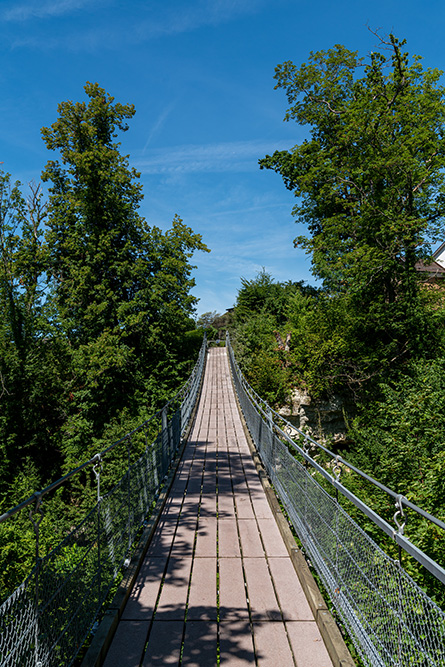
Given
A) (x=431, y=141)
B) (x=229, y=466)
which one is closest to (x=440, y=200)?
(x=431, y=141)

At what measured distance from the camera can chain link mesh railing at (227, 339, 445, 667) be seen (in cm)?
189

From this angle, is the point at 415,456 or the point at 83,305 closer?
the point at 415,456

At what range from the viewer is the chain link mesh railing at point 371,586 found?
6.20ft

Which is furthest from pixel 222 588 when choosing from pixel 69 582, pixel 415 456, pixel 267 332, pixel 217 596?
pixel 267 332

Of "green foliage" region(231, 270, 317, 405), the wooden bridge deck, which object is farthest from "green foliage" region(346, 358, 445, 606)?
"green foliage" region(231, 270, 317, 405)

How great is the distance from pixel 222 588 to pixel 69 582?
5.22ft

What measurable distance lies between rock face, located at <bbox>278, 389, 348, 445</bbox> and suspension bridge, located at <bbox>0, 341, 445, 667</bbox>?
11377 millimetres

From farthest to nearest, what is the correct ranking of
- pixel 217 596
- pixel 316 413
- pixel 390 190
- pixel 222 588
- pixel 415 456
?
1. pixel 316 413
2. pixel 390 190
3. pixel 415 456
4. pixel 222 588
5. pixel 217 596

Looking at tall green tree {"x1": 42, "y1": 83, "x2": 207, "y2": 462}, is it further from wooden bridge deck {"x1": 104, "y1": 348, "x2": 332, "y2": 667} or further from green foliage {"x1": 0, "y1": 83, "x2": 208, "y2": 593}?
wooden bridge deck {"x1": 104, "y1": 348, "x2": 332, "y2": 667}

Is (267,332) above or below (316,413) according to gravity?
above

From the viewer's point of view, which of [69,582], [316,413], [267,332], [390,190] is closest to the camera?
[69,582]

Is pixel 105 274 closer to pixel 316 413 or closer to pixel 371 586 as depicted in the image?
pixel 316 413

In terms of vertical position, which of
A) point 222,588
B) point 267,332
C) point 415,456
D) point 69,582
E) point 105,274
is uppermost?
point 105,274

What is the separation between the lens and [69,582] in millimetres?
2607
